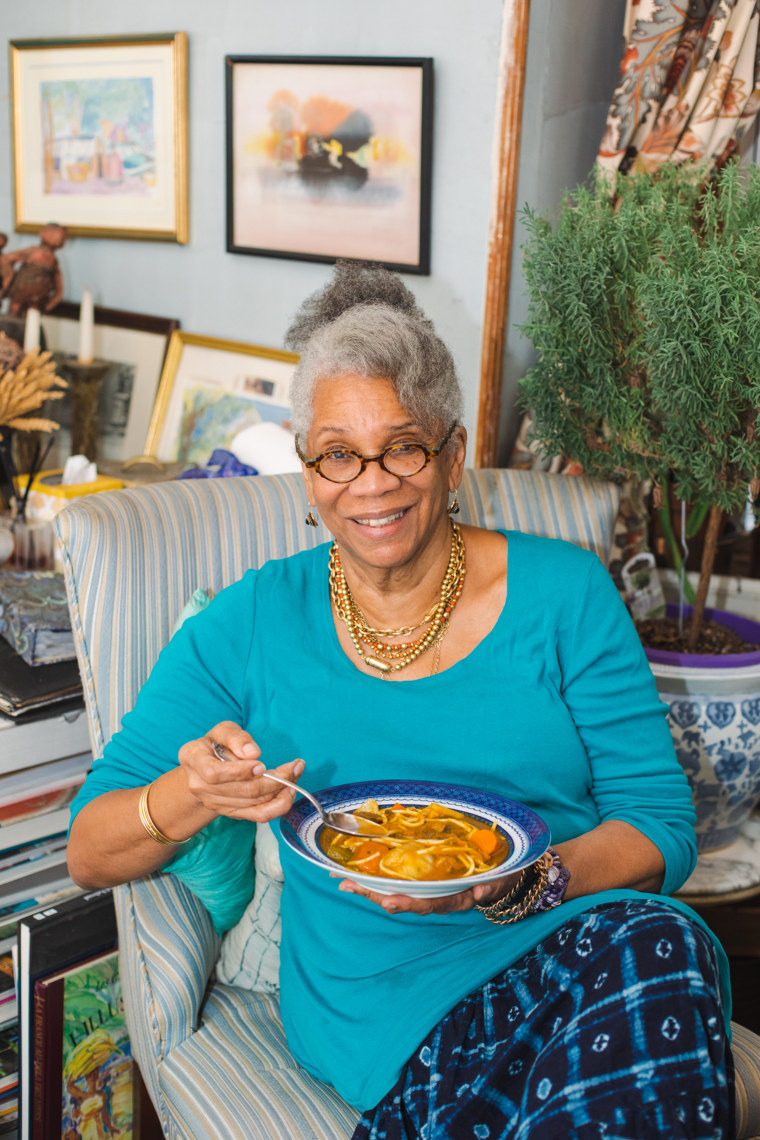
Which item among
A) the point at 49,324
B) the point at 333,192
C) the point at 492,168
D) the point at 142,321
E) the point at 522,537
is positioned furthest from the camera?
the point at 49,324

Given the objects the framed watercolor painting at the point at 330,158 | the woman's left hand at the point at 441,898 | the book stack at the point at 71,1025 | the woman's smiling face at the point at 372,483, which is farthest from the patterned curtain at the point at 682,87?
the book stack at the point at 71,1025

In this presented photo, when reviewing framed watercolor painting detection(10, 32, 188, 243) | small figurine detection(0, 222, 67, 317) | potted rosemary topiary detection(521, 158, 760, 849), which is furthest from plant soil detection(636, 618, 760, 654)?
small figurine detection(0, 222, 67, 317)

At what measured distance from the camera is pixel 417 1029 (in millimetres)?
1191

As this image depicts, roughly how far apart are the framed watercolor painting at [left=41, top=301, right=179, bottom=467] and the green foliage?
1246mm

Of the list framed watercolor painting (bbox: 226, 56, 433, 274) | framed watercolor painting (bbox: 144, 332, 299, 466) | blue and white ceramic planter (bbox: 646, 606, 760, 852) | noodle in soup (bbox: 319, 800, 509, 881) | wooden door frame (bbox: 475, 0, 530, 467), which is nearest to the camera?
noodle in soup (bbox: 319, 800, 509, 881)

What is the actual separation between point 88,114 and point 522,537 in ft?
6.52

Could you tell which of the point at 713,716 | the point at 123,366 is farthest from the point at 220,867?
the point at 123,366

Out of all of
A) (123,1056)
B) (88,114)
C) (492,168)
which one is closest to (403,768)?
(123,1056)

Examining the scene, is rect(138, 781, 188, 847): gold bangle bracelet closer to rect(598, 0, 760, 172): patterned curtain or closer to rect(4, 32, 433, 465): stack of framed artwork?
rect(4, 32, 433, 465): stack of framed artwork

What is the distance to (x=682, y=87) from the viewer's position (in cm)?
205

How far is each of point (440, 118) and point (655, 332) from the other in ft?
2.68

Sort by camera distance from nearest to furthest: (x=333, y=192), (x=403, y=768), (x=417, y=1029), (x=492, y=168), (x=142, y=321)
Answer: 1. (x=417, y=1029)
2. (x=403, y=768)
3. (x=492, y=168)
4. (x=333, y=192)
5. (x=142, y=321)

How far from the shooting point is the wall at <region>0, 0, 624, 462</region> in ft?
6.83

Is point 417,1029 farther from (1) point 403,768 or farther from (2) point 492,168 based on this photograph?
(2) point 492,168
